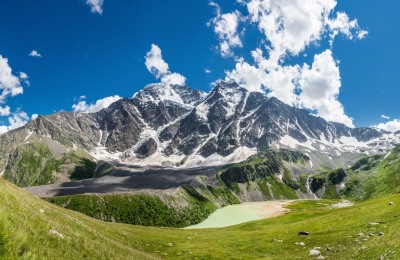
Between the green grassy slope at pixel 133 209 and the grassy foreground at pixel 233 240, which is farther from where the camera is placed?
the green grassy slope at pixel 133 209

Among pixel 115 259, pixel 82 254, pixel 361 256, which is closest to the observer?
pixel 82 254

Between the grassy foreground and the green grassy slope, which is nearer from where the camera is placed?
the grassy foreground

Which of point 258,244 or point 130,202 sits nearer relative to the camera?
point 258,244

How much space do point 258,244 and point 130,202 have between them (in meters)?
114

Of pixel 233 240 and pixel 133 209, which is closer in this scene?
pixel 233 240

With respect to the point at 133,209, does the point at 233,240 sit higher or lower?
lower

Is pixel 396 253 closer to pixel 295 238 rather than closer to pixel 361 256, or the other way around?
pixel 361 256

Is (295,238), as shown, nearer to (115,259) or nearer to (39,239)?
(115,259)

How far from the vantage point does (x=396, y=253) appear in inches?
1277

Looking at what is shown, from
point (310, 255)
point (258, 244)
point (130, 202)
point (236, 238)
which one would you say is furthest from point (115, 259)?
point (130, 202)

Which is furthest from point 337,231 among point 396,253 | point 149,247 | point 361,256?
point 149,247

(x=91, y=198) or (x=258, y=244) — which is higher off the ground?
(x=91, y=198)

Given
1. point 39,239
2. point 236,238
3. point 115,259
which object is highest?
point 39,239

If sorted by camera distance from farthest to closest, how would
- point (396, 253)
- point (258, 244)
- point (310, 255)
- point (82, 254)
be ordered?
point (258, 244) < point (310, 255) < point (396, 253) < point (82, 254)
